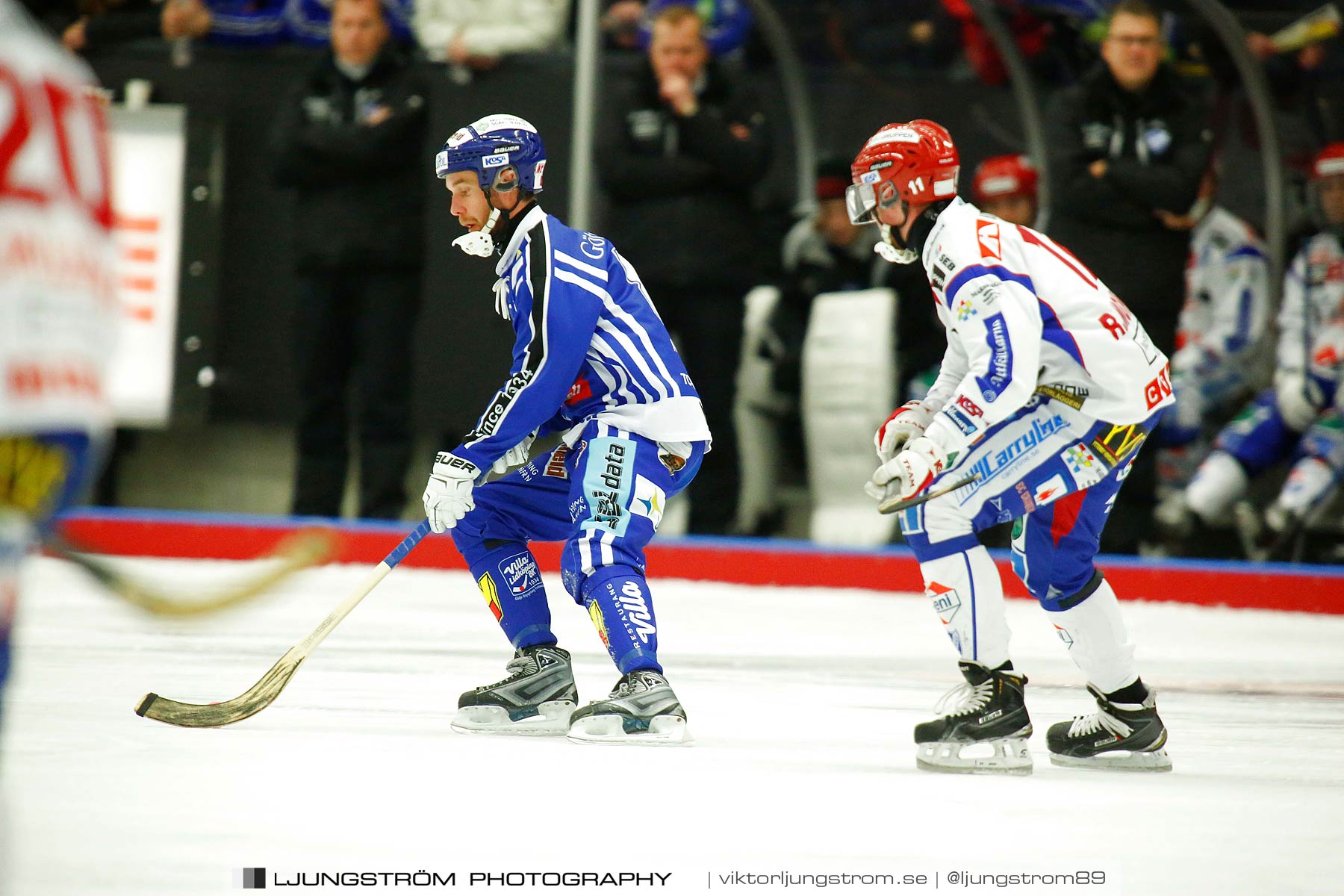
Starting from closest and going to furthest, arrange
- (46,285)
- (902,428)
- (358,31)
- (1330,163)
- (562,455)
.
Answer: (46,285), (902,428), (562,455), (1330,163), (358,31)

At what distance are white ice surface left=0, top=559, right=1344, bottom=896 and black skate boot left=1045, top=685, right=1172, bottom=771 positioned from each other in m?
0.07

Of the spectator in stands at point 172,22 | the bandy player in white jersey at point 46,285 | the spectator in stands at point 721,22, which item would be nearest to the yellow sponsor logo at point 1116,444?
the bandy player in white jersey at point 46,285

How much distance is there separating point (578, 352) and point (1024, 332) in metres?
0.89

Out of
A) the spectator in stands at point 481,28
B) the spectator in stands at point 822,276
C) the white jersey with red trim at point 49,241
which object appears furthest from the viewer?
the spectator in stands at point 481,28

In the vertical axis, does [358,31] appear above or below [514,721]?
above

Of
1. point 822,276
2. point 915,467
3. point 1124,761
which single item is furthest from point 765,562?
point 915,467

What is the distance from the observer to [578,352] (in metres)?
3.47

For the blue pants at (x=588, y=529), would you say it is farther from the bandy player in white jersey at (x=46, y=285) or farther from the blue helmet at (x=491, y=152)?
the bandy player in white jersey at (x=46, y=285)

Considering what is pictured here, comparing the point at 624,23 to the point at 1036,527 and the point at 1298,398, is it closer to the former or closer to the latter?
the point at 1298,398

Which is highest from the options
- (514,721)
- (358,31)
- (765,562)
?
(358,31)

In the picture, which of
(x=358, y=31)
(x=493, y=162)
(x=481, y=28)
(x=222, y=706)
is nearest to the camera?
(x=222, y=706)

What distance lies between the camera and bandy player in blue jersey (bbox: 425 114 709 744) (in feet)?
11.3

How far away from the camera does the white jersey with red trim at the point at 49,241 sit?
1.74 metres

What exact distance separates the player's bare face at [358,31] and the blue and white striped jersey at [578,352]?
10.6ft
